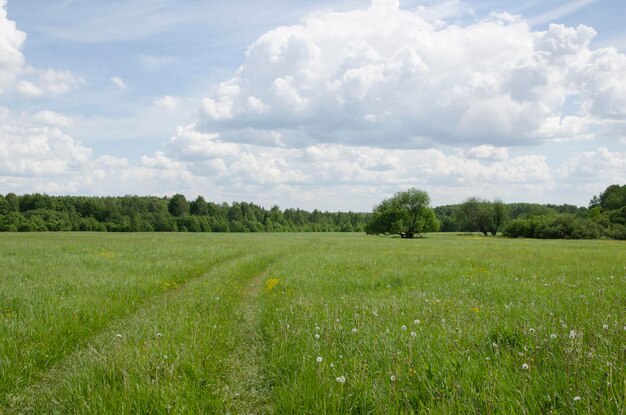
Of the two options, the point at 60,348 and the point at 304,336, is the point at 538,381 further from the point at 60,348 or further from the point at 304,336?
the point at 60,348

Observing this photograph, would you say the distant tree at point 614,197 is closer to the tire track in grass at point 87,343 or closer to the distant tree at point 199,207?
the tire track in grass at point 87,343

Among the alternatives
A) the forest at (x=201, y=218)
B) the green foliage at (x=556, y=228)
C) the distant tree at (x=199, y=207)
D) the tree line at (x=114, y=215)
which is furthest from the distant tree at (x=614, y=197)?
the distant tree at (x=199, y=207)

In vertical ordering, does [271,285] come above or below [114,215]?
below

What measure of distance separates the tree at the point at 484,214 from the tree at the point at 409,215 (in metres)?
33.1

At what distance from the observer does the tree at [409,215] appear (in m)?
93.0

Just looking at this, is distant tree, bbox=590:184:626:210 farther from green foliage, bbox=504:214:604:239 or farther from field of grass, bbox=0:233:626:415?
field of grass, bbox=0:233:626:415

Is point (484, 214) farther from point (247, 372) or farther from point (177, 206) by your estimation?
point (247, 372)

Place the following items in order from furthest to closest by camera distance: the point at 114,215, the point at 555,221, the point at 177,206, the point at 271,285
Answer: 1. the point at 177,206
2. the point at 114,215
3. the point at 555,221
4. the point at 271,285

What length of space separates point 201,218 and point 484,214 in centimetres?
8949

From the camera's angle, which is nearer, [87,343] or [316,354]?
[316,354]

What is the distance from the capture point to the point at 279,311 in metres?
9.06

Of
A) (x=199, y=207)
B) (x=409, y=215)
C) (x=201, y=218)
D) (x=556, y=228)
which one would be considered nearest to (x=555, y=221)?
(x=556, y=228)

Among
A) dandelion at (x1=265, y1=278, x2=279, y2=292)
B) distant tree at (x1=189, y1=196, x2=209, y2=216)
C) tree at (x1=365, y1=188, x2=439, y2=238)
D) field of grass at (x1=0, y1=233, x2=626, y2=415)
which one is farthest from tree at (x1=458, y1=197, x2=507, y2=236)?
field of grass at (x1=0, y1=233, x2=626, y2=415)

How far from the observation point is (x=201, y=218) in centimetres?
13325
